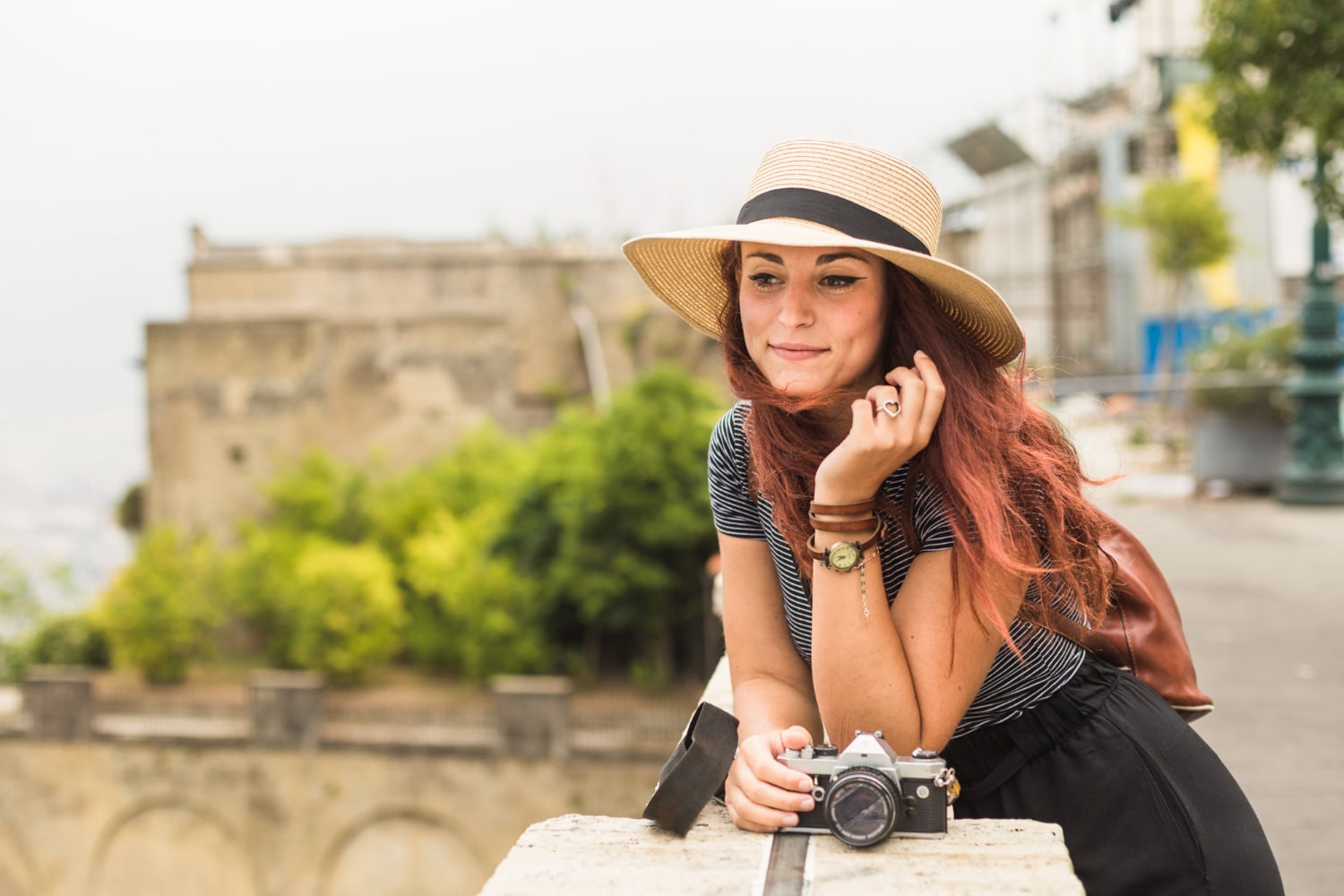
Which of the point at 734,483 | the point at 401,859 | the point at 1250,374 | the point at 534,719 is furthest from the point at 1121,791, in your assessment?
the point at 401,859

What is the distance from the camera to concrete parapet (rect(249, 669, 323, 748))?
2080 cm

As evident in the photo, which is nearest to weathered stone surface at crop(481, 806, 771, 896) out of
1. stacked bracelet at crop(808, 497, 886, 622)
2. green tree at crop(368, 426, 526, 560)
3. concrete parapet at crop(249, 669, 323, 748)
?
stacked bracelet at crop(808, 497, 886, 622)

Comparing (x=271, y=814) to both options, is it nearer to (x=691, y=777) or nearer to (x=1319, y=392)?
(x=1319, y=392)

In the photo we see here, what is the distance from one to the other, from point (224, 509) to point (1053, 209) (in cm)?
2053

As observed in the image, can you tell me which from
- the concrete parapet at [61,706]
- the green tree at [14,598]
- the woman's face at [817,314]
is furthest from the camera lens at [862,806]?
the green tree at [14,598]

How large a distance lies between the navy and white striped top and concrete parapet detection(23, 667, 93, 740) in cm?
2177

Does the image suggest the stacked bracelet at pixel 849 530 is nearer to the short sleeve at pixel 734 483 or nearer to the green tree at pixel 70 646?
the short sleeve at pixel 734 483

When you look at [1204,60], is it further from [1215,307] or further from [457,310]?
[457,310]

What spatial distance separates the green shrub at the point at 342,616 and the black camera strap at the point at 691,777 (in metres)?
23.2

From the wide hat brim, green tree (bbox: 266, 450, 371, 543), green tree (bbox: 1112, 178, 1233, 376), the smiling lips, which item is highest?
green tree (bbox: 1112, 178, 1233, 376)

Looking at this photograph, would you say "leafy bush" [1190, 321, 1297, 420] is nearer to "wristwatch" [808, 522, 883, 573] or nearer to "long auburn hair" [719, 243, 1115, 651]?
"long auburn hair" [719, 243, 1115, 651]

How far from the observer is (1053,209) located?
31469mm

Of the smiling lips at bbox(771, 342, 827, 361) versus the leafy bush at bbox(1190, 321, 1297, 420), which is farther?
the leafy bush at bbox(1190, 321, 1297, 420)

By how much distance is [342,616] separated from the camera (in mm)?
24203
